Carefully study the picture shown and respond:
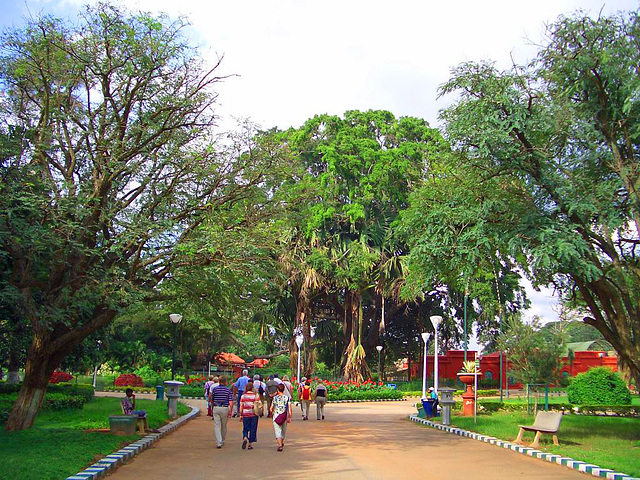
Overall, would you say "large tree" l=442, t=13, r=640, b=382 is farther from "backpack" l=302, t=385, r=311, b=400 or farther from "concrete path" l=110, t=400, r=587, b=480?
"backpack" l=302, t=385, r=311, b=400

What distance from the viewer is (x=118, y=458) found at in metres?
10.9

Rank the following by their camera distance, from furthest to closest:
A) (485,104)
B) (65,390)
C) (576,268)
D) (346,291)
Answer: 1. (346,291)
2. (65,390)
3. (485,104)
4. (576,268)

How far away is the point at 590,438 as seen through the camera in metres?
15.7

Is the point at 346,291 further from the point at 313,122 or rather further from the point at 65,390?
the point at 65,390

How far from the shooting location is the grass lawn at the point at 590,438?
11331 millimetres

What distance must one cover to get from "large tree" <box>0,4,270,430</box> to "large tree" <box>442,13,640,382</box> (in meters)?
5.28

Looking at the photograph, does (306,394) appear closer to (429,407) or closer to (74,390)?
(429,407)

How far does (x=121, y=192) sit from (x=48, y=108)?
2.51m

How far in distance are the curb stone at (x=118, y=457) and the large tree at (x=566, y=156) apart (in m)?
8.20

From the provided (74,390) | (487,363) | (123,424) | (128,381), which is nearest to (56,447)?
(123,424)

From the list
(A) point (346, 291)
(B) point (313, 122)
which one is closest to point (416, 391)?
(A) point (346, 291)

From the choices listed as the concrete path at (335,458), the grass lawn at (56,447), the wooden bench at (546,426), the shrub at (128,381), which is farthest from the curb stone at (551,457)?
the shrub at (128,381)

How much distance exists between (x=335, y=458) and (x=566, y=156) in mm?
8796

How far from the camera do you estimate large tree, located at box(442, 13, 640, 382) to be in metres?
13.6
